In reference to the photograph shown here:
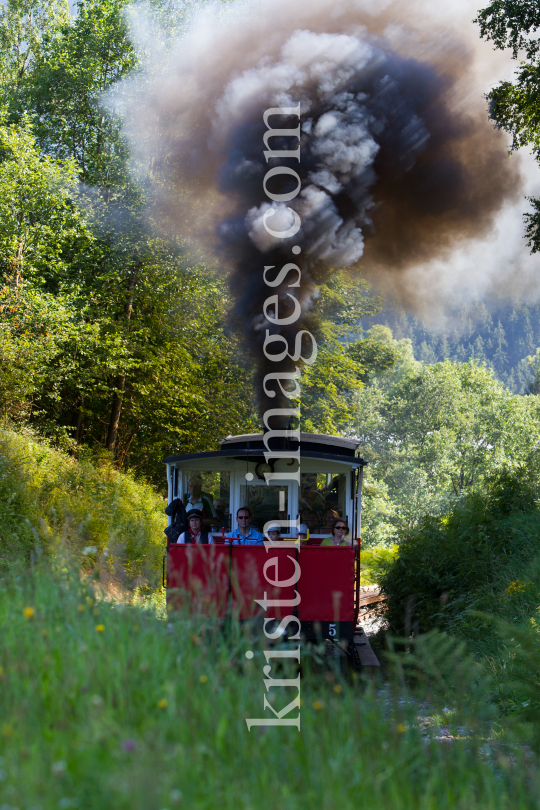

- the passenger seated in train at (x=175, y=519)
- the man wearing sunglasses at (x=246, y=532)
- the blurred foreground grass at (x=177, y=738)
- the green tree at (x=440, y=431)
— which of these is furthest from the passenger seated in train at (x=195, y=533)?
the green tree at (x=440, y=431)

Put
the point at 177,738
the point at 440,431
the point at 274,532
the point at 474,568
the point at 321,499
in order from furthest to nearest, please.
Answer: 1. the point at 440,431
2. the point at 474,568
3. the point at 321,499
4. the point at 274,532
5. the point at 177,738

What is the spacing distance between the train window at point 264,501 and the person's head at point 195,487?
0.75 m

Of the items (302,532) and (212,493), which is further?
(212,493)

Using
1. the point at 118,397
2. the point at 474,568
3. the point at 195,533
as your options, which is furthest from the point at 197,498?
the point at 118,397

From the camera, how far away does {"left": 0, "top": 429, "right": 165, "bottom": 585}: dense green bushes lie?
9586 millimetres

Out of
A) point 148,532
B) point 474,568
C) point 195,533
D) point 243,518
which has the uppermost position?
point 148,532

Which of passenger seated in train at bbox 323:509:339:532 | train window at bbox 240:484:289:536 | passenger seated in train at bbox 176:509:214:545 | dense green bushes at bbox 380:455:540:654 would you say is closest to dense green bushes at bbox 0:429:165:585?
passenger seated in train at bbox 176:509:214:545

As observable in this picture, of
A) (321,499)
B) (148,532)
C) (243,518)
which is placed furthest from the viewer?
(148,532)

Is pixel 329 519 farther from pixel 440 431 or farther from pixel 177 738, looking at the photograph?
pixel 440 431

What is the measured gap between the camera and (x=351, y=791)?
2627 millimetres

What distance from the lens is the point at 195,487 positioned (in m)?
9.36

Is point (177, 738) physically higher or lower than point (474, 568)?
lower

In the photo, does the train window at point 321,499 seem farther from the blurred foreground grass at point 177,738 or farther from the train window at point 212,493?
the blurred foreground grass at point 177,738

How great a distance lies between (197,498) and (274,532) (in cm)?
186
